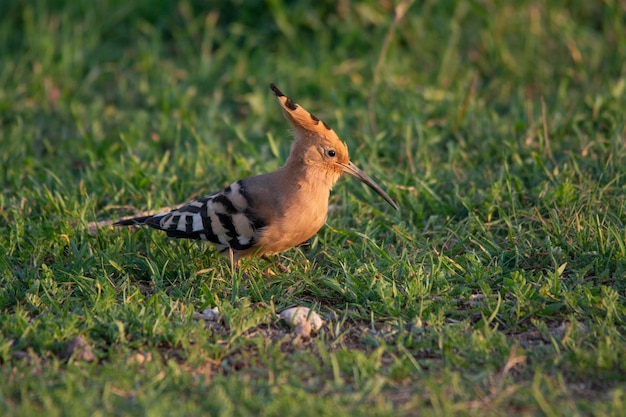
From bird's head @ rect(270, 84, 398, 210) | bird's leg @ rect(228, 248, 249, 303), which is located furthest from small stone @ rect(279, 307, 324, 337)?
bird's head @ rect(270, 84, 398, 210)

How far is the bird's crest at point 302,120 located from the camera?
404 cm

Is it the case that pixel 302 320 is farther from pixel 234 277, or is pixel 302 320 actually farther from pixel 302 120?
pixel 302 120

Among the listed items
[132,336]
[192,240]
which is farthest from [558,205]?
[132,336]

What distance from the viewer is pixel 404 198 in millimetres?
4559

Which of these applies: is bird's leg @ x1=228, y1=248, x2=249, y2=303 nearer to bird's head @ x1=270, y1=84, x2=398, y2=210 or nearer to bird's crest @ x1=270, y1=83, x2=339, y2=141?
bird's head @ x1=270, y1=84, x2=398, y2=210

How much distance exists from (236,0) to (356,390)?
424cm

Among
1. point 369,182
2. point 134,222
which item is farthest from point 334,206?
point 134,222

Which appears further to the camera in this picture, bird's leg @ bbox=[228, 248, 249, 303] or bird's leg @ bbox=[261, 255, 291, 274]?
bird's leg @ bbox=[261, 255, 291, 274]

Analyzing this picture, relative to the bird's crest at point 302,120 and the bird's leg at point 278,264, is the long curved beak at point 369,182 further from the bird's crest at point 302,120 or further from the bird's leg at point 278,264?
the bird's leg at point 278,264

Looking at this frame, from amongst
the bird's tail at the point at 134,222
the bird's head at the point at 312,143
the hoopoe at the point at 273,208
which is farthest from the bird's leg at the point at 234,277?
the bird's head at the point at 312,143

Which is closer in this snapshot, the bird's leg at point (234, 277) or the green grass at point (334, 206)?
the green grass at point (334, 206)

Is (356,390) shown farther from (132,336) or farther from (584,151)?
(584,151)

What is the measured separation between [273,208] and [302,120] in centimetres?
46

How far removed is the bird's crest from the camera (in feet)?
13.3
